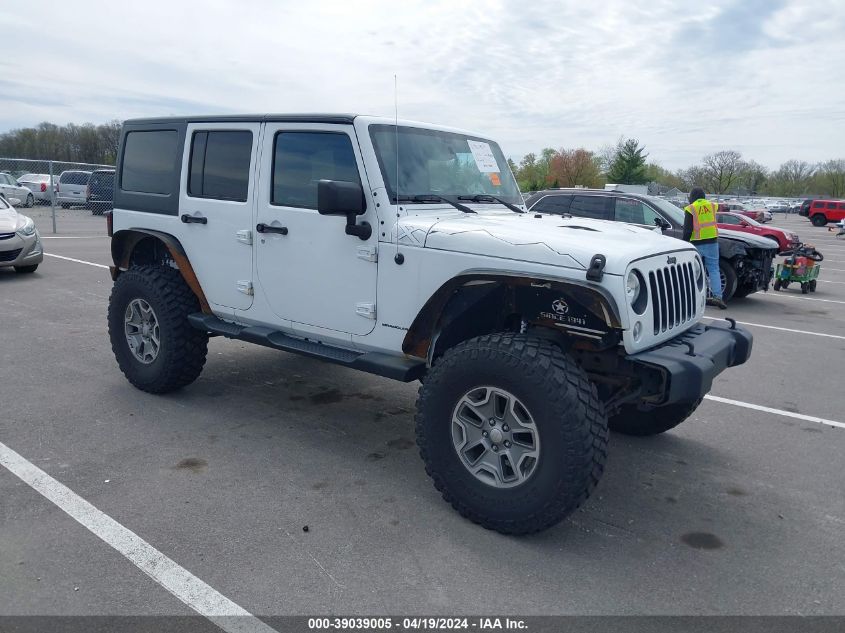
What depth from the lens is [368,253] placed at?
4164 millimetres

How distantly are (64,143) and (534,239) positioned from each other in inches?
1808

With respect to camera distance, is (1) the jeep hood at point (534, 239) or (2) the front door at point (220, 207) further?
(2) the front door at point (220, 207)

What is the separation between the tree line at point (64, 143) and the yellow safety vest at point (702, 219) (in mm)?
36501

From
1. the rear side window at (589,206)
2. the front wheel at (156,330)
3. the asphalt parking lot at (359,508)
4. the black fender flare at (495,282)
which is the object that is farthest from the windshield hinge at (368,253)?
the rear side window at (589,206)

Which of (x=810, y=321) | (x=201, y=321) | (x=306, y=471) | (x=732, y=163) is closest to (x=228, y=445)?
(x=306, y=471)

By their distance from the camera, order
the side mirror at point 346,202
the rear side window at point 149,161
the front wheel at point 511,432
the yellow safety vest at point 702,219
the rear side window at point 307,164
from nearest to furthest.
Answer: the front wheel at point 511,432, the side mirror at point 346,202, the rear side window at point 307,164, the rear side window at point 149,161, the yellow safety vest at point 702,219

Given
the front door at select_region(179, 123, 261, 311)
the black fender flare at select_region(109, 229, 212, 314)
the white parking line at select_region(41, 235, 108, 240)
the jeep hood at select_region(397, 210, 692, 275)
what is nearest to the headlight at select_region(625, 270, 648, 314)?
the jeep hood at select_region(397, 210, 692, 275)

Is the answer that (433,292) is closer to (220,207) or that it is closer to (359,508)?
(359,508)

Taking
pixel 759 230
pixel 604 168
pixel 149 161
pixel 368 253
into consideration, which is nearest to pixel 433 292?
→ pixel 368 253

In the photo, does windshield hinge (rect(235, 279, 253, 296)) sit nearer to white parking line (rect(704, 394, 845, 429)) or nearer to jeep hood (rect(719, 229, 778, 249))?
white parking line (rect(704, 394, 845, 429))

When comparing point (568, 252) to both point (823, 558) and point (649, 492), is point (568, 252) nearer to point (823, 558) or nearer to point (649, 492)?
point (649, 492)

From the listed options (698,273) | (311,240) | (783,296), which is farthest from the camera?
(783,296)

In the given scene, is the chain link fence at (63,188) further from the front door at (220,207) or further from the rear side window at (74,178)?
the front door at (220,207)

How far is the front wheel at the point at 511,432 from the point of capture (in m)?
3.32
